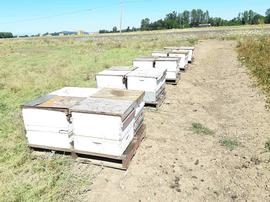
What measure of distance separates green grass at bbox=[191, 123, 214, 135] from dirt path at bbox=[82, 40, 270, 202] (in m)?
0.15

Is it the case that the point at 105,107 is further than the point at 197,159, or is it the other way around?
the point at 197,159

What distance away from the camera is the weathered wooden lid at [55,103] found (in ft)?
17.4

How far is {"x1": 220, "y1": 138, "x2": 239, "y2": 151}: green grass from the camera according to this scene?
6.49m

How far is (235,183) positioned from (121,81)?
4517mm

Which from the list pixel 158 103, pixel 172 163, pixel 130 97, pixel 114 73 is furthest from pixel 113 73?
pixel 172 163

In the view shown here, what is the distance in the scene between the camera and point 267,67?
1395cm

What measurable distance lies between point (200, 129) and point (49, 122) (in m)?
3.96

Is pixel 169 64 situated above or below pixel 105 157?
above

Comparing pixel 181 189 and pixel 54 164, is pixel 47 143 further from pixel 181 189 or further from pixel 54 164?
pixel 181 189

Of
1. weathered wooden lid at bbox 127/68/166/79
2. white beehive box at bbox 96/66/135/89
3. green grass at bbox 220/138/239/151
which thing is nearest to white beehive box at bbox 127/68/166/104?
weathered wooden lid at bbox 127/68/166/79

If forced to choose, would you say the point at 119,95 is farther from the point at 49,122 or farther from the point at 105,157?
the point at 49,122

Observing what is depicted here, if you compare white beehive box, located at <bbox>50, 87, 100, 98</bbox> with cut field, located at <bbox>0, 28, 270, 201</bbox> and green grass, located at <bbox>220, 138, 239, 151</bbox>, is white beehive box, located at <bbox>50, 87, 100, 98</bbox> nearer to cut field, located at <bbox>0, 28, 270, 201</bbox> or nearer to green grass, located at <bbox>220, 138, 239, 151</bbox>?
cut field, located at <bbox>0, 28, 270, 201</bbox>

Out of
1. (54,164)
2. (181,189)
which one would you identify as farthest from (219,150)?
(54,164)

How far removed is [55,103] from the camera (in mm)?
5551
